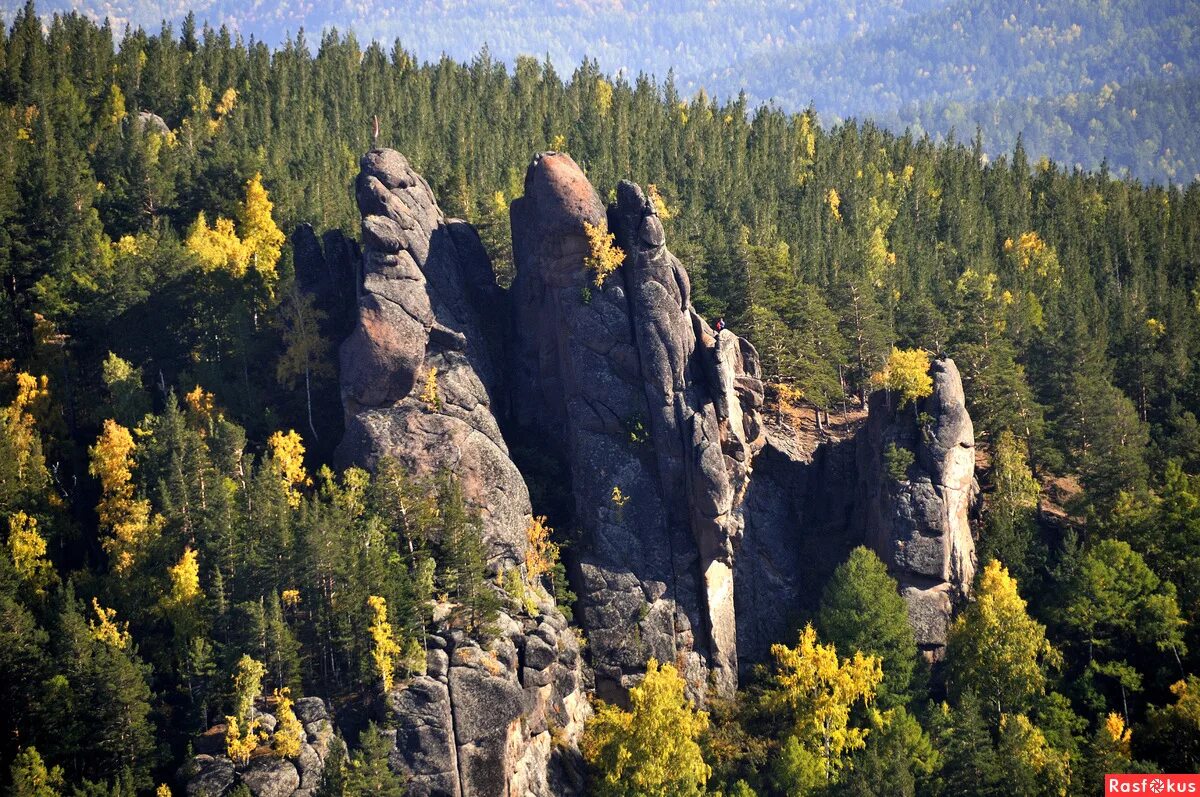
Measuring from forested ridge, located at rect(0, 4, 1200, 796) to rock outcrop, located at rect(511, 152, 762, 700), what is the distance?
3323 mm

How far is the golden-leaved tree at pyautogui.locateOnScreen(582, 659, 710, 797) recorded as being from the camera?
73375 mm

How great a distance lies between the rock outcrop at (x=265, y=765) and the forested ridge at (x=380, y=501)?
81 cm

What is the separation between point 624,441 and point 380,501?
15.6 metres

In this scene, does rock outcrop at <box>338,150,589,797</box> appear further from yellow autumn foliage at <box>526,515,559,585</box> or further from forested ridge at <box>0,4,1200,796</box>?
forested ridge at <box>0,4,1200,796</box>

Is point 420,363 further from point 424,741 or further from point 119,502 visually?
point 424,741

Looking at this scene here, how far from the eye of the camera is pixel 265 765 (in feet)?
221

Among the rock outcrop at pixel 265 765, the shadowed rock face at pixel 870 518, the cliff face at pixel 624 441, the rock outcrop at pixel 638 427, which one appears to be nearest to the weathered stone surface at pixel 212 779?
the rock outcrop at pixel 265 765

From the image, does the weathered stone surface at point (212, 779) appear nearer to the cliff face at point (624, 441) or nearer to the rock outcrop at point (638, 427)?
the cliff face at point (624, 441)

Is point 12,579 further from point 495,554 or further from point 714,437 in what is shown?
point 714,437

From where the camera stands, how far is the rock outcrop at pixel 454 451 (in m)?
71.8

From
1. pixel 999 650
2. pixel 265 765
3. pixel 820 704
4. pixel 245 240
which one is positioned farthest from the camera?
pixel 245 240

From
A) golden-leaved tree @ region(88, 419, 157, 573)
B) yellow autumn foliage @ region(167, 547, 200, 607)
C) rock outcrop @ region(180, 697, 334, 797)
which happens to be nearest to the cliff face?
yellow autumn foliage @ region(167, 547, 200, 607)

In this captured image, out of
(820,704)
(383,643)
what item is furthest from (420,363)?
(820,704)

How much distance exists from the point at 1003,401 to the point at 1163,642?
19024 mm
